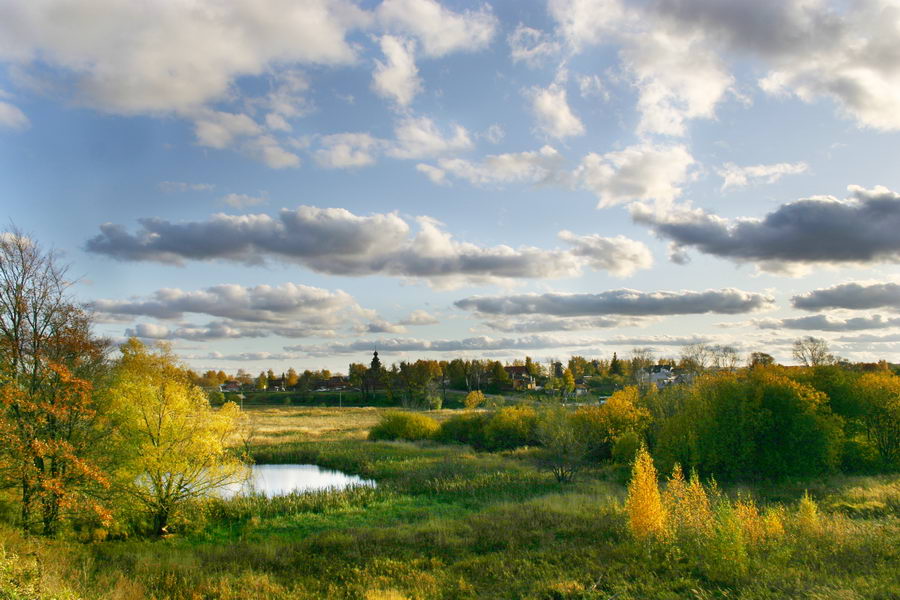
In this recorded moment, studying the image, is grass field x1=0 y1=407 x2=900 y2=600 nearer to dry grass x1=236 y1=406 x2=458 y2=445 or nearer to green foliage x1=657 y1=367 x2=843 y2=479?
green foliage x1=657 y1=367 x2=843 y2=479

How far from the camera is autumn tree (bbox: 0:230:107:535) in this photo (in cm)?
1977

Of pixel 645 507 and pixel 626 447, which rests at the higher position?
pixel 645 507

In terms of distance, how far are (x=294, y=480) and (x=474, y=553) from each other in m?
27.3

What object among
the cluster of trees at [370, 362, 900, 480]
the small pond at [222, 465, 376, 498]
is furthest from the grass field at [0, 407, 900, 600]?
the small pond at [222, 465, 376, 498]

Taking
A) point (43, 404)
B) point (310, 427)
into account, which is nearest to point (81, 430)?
point (43, 404)

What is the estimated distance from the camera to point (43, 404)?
2016cm

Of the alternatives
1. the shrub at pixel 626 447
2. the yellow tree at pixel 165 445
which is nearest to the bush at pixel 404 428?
the shrub at pixel 626 447

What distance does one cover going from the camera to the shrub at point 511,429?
52.4 metres

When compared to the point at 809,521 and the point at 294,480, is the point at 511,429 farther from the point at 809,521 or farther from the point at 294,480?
the point at 809,521

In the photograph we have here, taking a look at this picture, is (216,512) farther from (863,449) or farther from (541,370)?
(541,370)

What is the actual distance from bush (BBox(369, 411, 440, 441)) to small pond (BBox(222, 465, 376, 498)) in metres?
12.8

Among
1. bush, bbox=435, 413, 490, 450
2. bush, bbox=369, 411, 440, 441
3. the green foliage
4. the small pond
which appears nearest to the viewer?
the green foliage

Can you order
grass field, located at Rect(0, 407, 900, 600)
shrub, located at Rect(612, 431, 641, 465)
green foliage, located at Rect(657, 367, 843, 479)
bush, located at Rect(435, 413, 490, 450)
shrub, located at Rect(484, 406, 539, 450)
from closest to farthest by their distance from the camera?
1. grass field, located at Rect(0, 407, 900, 600)
2. green foliage, located at Rect(657, 367, 843, 479)
3. shrub, located at Rect(612, 431, 641, 465)
4. shrub, located at Rect(484, 406, 539, 450)
5. bush, located at Rect(435, 413, 490, 450)

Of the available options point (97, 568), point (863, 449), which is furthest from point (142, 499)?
point (863, 449)
